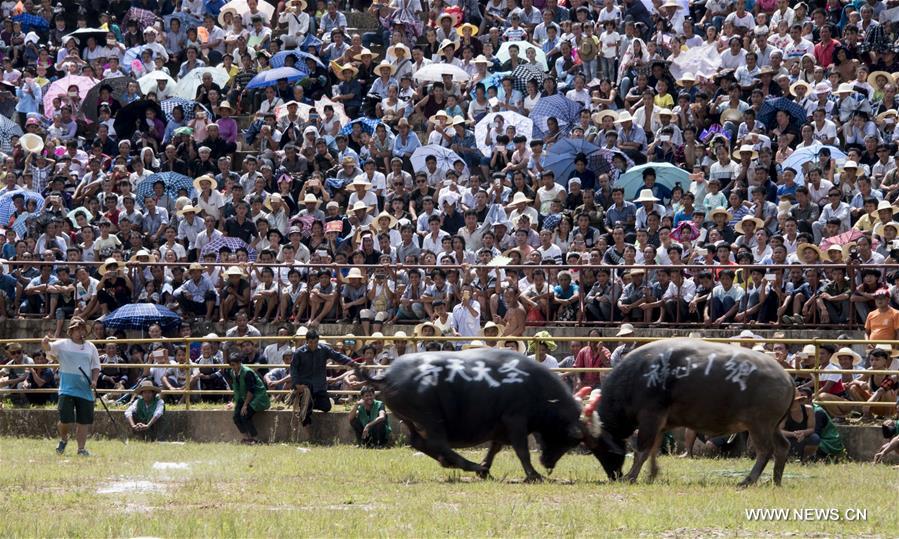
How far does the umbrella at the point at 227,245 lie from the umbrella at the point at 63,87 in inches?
282

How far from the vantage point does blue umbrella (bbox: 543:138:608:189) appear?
94.6 feet

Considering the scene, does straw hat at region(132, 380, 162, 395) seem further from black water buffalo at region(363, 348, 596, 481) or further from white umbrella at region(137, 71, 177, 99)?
white umbrella at region(137, 71, 177, 99)

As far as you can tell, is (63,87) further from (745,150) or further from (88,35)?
(745,150)

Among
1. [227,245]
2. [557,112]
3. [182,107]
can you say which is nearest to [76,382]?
[227,245]

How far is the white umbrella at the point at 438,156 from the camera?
98.7ft

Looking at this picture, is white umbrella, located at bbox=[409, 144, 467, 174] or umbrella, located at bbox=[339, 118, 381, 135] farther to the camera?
umbrella, located at bbox=[339, 118, 381, 135]

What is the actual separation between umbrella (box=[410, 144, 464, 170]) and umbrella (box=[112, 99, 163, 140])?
250 inches

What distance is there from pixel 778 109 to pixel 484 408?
12.2 m

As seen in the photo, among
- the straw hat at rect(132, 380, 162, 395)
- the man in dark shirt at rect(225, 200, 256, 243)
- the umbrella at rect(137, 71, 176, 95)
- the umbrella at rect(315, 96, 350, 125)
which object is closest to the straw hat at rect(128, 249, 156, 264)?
the man in dark shirt at rect(225, 200, 256, 243)

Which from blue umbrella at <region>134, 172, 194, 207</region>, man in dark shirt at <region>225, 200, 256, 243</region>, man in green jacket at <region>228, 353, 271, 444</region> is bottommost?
man in green jacket at <region>228, 353, 271, 444</region>

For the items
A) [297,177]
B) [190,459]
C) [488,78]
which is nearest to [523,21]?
[488,78]

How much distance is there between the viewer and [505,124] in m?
30.5

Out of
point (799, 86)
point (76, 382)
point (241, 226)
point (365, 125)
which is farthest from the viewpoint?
point (365, 125)

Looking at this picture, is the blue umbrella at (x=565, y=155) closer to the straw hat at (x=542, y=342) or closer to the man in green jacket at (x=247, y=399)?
the straw hat at (x=542, y=342)
